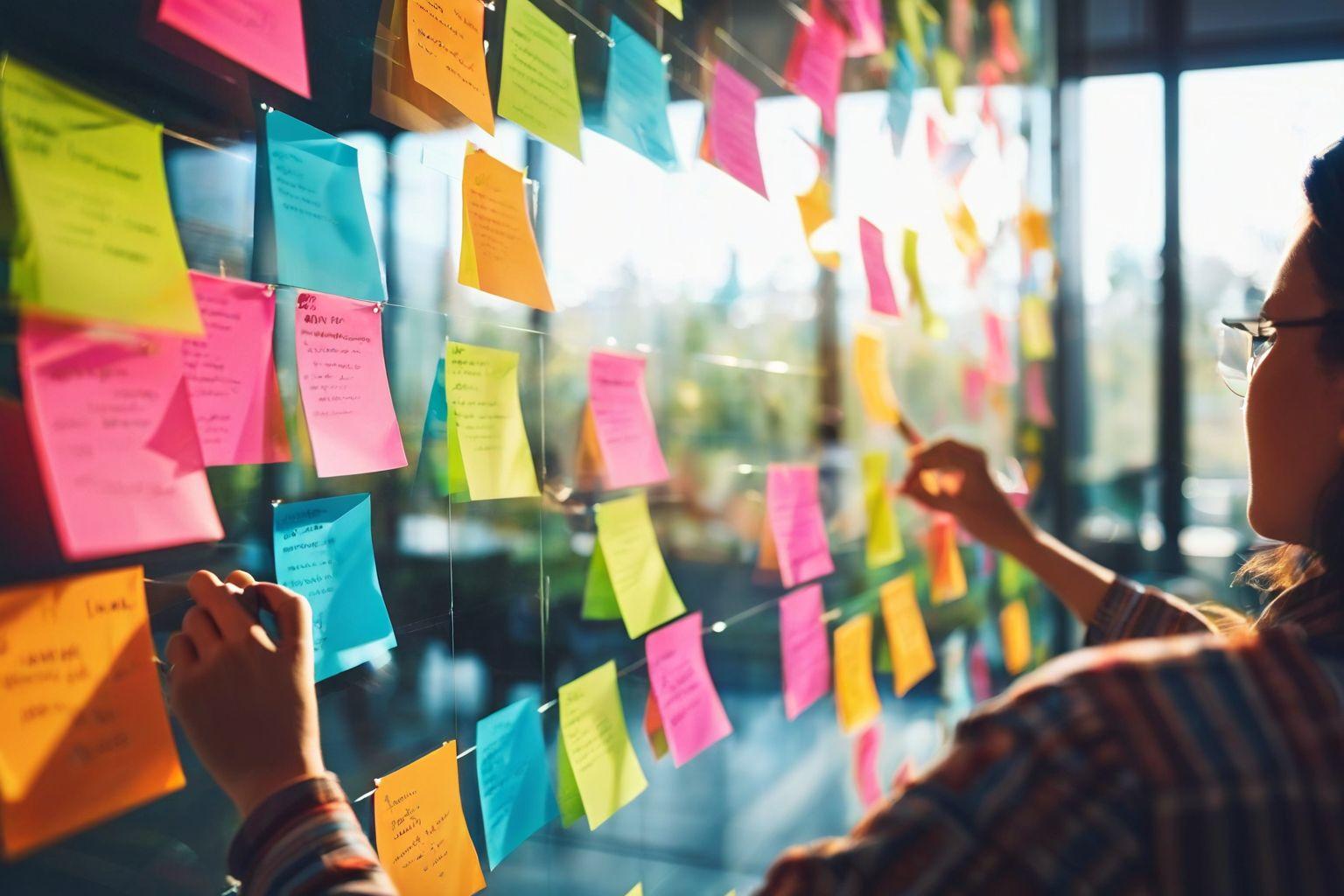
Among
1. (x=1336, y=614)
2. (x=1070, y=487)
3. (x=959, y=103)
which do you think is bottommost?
(x=1070, y=487)

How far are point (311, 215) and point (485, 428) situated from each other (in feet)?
0.67

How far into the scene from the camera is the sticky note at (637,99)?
2.87 ft

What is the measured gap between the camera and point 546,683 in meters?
0.82

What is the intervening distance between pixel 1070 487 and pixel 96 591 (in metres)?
2.56

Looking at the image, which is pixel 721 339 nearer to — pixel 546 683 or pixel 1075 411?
pixel 546 683

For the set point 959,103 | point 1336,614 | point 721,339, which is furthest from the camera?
point 959,103

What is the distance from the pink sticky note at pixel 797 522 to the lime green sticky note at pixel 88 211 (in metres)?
0.80

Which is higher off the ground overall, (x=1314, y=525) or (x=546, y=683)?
(x=1314, y=525)

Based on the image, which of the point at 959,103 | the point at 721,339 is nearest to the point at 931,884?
the point at 721,339

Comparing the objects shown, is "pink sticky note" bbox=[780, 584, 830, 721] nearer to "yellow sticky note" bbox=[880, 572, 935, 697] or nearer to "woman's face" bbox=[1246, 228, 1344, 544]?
"yellow sticky note" bbox=[880, 572, 935, 697]

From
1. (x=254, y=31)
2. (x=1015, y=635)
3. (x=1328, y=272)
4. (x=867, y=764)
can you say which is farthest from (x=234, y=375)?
(x=1015, y=635)

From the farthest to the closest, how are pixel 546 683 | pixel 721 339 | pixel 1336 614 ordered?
1. pixel 721 339
2. pixel 546 683
3. pixel 1336 614

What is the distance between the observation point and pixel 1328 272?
0.68m

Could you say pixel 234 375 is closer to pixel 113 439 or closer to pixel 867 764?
pixel 113 439
